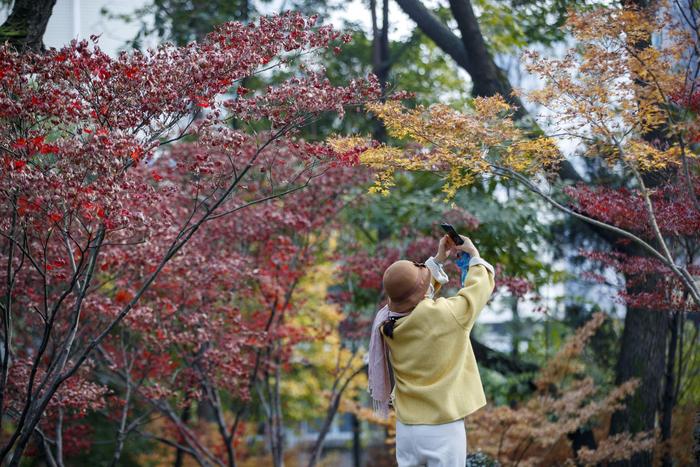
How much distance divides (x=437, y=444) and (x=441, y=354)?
0.40 meters

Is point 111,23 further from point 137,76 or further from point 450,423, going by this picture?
point 450,423

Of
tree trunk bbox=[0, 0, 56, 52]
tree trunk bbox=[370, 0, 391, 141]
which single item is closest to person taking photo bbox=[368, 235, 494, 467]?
tree trunk bbox=[0, 0, 56, 52]

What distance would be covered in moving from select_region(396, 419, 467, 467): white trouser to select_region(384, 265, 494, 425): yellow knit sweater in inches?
1.5

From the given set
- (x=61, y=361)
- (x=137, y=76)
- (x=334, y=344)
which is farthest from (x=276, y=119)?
(x=334, y=344)

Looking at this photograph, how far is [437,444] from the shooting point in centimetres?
334

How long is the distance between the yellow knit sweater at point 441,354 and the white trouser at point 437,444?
1.5 inches

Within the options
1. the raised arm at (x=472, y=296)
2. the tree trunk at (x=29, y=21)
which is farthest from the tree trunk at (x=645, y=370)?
the tree trunk at (x=29, y=21)

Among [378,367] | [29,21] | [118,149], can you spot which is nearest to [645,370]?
[378,367]

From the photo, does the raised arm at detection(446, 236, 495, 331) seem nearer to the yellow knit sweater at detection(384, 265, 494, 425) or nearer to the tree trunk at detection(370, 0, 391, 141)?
the yellow knit sweater at detection(384, 265, 494, 425)

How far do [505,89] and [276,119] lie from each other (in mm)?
4029

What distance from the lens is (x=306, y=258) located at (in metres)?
7.51

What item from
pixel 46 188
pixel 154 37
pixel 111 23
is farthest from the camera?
pixel 111 23

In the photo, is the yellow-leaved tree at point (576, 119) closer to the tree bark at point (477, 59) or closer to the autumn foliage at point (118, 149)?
the autumn foliage at point (118, 149)

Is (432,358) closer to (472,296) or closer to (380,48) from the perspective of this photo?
(472,296)
